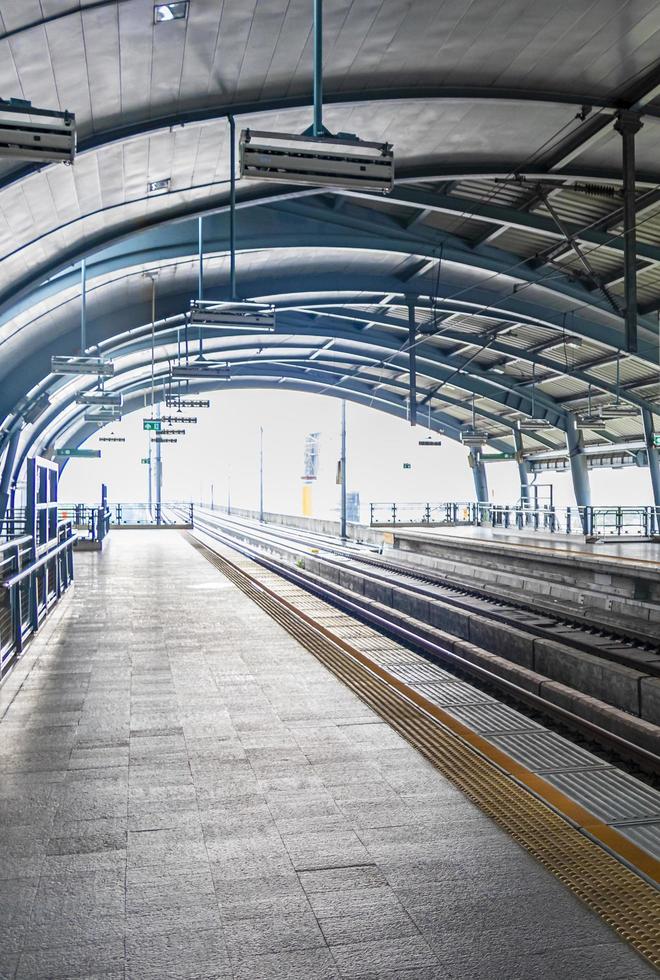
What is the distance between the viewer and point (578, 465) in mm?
39562

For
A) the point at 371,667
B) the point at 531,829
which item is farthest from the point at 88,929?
the point at 371,667

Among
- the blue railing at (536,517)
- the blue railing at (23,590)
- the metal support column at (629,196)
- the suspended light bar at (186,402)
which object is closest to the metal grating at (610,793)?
the blue railing at (23,590)

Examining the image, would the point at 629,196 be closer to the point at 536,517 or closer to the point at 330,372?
the point at 536,517

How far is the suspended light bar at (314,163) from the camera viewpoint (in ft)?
20.2

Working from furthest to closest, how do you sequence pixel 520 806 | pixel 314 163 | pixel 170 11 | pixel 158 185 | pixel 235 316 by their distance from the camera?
pixel 158 185 → pixel 235 316 → pixel 170 11 → pixel 314 163 → pixel 520 806

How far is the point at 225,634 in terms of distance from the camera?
9859 mm

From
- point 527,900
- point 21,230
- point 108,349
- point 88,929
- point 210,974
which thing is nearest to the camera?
point 210,974

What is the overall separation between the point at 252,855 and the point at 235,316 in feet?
30.9

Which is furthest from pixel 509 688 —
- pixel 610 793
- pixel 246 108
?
pixel 246 108

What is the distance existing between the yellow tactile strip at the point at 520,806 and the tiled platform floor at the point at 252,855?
0.12 metres

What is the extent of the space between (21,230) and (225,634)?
903 centimetres

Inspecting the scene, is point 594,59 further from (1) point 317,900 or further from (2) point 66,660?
(1) point 317,900

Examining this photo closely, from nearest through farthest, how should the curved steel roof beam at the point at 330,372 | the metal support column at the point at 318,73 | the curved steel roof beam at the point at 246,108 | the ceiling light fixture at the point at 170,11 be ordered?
the metal support column at the point at 318,73
the ceiling light fixture at the point at 170,11
the curved steel roof beam at the point at 246,108
the curved steel roof beam at the point at 330,372

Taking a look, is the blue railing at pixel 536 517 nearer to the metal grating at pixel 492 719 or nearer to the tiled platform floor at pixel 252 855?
the metal grating at pixel 492 719
